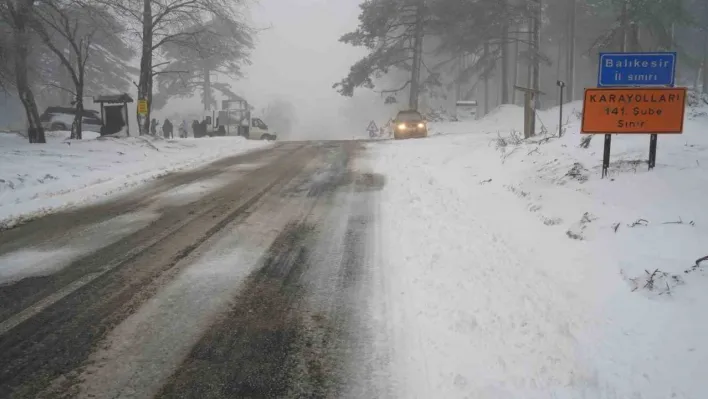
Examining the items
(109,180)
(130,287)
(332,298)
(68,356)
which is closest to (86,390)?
(68,356)

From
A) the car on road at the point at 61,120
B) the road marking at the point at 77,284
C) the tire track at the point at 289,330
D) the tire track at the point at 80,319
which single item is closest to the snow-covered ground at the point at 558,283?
→ the tire track at the point at 289,330

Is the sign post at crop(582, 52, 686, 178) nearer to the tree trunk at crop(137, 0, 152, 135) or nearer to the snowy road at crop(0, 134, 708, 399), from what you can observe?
the snowy road at crop(0, 134, 708, 399)

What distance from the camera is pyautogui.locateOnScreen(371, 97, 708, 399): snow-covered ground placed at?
290 cm

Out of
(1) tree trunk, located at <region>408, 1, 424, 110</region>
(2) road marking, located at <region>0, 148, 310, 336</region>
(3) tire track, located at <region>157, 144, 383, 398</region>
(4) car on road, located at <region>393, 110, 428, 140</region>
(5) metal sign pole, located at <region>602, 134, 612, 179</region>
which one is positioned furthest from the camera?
(1) tree trunk, located at <region>408, 1, 424, 110</region>

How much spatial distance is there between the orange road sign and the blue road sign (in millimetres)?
180

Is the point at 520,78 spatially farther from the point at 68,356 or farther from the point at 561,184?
the point at 68,356

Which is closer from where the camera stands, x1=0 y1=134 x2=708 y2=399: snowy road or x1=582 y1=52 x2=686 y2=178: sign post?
x1=0 y1=134 x2=708 y2=399: snowy road

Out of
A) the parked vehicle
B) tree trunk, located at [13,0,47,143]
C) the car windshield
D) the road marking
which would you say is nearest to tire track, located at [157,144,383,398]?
the road marking

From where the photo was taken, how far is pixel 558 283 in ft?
14.2

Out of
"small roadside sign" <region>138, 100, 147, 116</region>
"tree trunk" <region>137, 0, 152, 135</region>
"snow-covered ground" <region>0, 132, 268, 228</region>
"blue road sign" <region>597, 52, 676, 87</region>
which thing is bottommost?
"snow-covered ground" <region>0, 132, 268, 228</region>

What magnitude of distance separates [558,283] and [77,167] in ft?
39.7

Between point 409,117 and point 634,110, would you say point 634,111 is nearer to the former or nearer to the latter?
point 634,110

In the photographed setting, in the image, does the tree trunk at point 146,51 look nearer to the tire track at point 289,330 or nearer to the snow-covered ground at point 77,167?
the snow-covered ground at point 77,167

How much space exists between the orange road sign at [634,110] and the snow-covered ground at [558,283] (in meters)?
0.63
